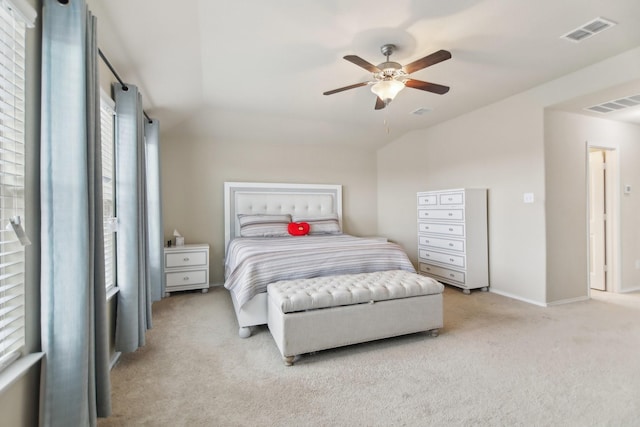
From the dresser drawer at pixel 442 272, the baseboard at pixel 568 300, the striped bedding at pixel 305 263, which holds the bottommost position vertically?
the baseboard at pixel 568 300

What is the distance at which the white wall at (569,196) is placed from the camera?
3531 millimetres

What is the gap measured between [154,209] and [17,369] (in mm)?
2520

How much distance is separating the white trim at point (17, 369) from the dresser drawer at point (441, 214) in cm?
406

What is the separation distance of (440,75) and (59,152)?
3.14 metres

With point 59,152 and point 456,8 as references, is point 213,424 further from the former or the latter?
point 456,8

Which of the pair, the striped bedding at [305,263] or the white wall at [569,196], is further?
the white wall at [569,196]

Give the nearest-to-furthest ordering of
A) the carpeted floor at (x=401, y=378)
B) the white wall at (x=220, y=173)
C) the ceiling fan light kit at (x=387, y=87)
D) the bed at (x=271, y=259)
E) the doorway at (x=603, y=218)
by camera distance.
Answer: the carpeted floor at (x=401, y=378) < the ceiling fan light kit at (x=387, y=87) < the bed at (x=271, y=259) < the doorway at (x=603, y=218) < the white wall at (x=220, y=173)

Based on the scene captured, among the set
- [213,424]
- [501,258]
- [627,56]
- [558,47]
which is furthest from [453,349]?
[627,56]

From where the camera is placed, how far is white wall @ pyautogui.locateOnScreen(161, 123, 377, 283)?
454 centimetres

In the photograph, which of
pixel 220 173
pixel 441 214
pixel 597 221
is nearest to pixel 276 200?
pixel 220 173

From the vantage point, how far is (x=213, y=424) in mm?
1621

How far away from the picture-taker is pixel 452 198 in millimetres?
4137

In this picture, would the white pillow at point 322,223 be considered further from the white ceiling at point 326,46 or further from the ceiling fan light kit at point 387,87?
the ceiling fan light kit at point 387,87

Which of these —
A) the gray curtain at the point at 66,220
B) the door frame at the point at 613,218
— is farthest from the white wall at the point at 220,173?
the door frame at the point at 613,218
